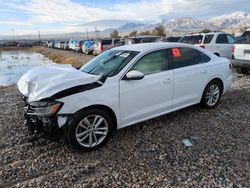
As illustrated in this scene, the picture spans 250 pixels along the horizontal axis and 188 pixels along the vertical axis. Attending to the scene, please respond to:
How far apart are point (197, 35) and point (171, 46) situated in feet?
24.3

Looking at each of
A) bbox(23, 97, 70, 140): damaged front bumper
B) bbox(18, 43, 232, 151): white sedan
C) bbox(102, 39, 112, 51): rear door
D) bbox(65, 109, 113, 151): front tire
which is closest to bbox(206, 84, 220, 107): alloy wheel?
bbox(18, 43, 232, 151): white sedan

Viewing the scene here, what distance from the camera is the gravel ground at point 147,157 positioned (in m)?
3.12

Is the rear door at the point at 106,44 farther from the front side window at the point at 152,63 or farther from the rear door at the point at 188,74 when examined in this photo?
the front side window at the point at 152,63

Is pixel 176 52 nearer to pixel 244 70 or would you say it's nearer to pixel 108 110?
pixel 108 110

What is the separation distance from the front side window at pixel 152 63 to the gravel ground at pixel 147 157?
115 cm

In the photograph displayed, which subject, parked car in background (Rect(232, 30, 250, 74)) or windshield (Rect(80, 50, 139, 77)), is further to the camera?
parked car in background (Rect(232, 30, 250, 74))

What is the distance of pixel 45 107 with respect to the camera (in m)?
3.47

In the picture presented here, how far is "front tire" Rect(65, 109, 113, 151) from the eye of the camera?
11.8 ft

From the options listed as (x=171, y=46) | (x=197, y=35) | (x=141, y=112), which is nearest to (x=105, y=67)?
(x=141, y=112)

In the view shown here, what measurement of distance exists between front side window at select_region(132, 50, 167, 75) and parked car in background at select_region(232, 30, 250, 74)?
17.2 feet

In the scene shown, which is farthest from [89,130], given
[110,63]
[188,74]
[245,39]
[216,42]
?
[216,42]

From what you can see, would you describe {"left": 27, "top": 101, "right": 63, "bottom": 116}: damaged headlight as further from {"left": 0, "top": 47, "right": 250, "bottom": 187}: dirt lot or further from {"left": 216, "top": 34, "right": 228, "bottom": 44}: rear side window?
{"left": 216, "top": 34, "right": 228, "bottom": 44}: rear side window

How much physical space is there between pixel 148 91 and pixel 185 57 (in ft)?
4.29

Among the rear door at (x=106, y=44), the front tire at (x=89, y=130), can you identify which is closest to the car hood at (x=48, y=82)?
the front tire at (x=89, y=130)
